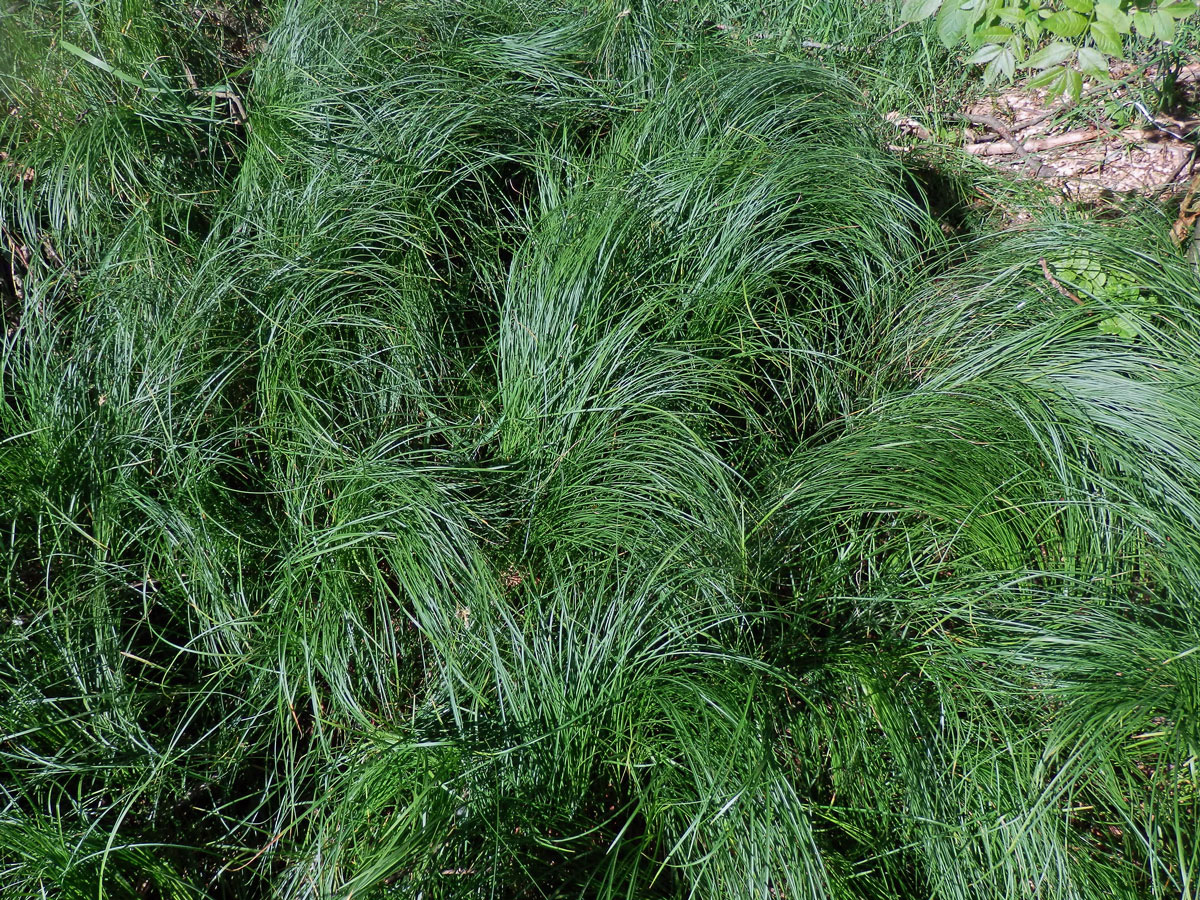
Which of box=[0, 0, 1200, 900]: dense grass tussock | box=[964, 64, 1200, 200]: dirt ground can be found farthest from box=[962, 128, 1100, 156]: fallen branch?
box=[0, 0, 1200, 900]: dense grass tussock

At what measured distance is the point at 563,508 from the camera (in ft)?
6.31

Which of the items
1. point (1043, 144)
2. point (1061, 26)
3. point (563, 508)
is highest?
point (1061, 26)

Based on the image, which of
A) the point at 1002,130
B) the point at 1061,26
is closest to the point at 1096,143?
the point at 1002,130

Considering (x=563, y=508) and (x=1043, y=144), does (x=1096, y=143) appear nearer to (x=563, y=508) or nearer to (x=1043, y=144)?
(x=1043, y=144)

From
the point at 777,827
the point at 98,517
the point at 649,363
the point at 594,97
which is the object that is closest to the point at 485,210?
the point at 594,97

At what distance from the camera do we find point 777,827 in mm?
1431

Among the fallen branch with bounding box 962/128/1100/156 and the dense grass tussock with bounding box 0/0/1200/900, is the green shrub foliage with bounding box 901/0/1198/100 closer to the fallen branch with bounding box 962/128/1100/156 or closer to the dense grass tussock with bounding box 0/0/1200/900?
the dense grass tussock with bounding box 0/0/1200/900

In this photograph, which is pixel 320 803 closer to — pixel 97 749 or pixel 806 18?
pixel 97 749

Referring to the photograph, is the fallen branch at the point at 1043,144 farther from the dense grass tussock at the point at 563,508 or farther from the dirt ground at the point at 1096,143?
the dense grass tussock at the point at 563,508

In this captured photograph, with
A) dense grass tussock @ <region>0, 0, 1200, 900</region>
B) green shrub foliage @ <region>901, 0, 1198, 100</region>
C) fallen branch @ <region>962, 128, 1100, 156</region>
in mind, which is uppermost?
green shrub foliage @ <region>901, 0, 1198, 100</region>

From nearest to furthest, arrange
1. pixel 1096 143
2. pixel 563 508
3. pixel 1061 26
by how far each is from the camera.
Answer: pixel 1061 26, pixel 563 508, pixel 1096 143

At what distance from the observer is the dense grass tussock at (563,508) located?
1.53 m

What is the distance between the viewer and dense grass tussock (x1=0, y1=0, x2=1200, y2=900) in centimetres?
153

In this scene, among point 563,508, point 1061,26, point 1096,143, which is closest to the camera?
point 1061,26
